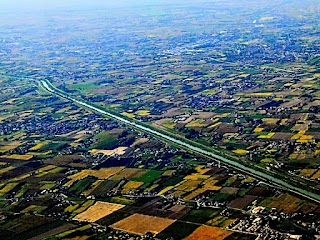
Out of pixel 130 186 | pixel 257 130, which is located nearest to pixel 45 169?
pixel 130 186

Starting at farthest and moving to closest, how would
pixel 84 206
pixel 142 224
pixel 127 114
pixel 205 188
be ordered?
pixel 127 114
pixel 205 188
pixel 84 206
pixel 142 224

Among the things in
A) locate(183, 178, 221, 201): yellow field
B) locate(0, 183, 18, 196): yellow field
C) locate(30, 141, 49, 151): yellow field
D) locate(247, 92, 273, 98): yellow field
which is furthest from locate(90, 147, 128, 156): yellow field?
locate(247, 92, 273, 98): yellow field

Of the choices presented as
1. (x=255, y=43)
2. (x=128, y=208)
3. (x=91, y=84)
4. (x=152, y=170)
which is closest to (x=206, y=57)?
(x=255, y=43)

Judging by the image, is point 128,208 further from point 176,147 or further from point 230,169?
point 176,147

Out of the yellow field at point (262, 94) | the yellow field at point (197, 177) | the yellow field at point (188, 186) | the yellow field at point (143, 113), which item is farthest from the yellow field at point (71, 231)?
the yellow field at point (262, 94)

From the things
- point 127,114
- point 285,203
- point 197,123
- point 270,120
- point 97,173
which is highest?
point 285,203

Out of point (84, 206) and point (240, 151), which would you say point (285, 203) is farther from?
point (84, 206)
